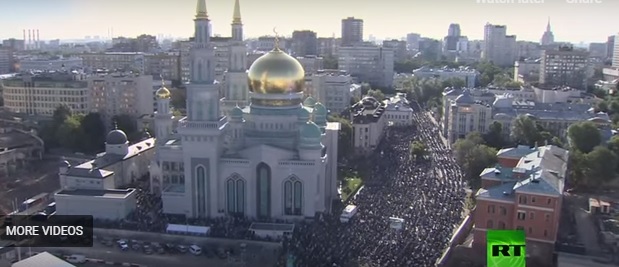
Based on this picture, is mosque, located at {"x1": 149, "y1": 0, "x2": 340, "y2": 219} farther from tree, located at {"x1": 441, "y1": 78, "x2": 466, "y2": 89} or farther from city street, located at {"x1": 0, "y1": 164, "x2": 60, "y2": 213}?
tree, located at {"x1": 441, "y1": 78, "x2": 466, "y2": 89}

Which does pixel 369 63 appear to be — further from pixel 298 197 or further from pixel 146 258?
pixel 146 258

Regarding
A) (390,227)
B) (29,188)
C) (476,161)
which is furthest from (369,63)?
(390,227)

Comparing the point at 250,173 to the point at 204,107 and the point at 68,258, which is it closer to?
the point at 204,107

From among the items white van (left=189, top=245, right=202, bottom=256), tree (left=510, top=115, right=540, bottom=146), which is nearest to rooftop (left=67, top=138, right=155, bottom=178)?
white van (left=189, top=245, right=202, bottom=256)

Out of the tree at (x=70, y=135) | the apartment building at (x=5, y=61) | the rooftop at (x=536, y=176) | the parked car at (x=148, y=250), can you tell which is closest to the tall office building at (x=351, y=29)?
the apartment building at (x=5, y=61)

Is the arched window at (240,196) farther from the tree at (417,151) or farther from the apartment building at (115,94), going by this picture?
the apartment building at (115,94)
